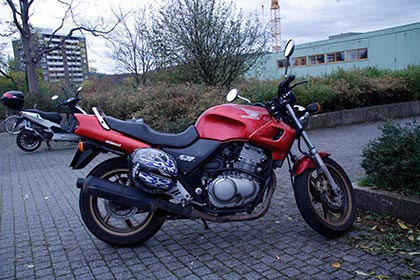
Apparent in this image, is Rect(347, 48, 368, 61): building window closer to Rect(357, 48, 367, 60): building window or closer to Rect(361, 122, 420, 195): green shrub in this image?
Rect(357, 48, 367, 60): building window

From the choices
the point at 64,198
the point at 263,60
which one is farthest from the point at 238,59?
the point at 64,198

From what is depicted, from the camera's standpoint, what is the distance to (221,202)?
3248mm

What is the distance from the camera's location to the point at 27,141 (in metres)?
9.53

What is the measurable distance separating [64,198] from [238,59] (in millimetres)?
9001

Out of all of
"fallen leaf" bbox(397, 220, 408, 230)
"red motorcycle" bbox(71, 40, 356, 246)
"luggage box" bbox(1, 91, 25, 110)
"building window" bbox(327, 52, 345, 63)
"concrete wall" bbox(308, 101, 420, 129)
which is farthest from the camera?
"building window" bbox(327, 52, 345, 63)

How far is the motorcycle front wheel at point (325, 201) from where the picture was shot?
3.30 m

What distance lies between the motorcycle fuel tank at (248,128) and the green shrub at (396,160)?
42.1 inches

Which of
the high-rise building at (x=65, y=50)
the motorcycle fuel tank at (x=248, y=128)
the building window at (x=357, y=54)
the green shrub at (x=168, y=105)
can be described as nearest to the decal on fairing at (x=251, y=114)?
the motorcycle fuel tank at (x=248, y=128)

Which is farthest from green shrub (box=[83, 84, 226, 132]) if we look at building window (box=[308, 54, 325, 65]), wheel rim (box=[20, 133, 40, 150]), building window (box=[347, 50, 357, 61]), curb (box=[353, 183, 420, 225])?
building window (box=[308, 54, 325, 65])

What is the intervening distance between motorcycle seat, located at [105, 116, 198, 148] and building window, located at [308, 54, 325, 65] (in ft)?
110

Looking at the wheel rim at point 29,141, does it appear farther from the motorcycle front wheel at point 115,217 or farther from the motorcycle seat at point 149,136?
the motorcycle seat at point 149,136

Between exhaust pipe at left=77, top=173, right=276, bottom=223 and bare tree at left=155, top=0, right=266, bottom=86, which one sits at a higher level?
bare tree at left=155, top=0, right=266, bottom=86

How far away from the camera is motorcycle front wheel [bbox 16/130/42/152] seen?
9.42 metres

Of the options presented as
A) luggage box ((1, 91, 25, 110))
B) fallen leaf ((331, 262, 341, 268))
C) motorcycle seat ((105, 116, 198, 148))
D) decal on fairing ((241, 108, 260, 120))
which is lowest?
fallen leaf ((331, 262, 341, 268))
